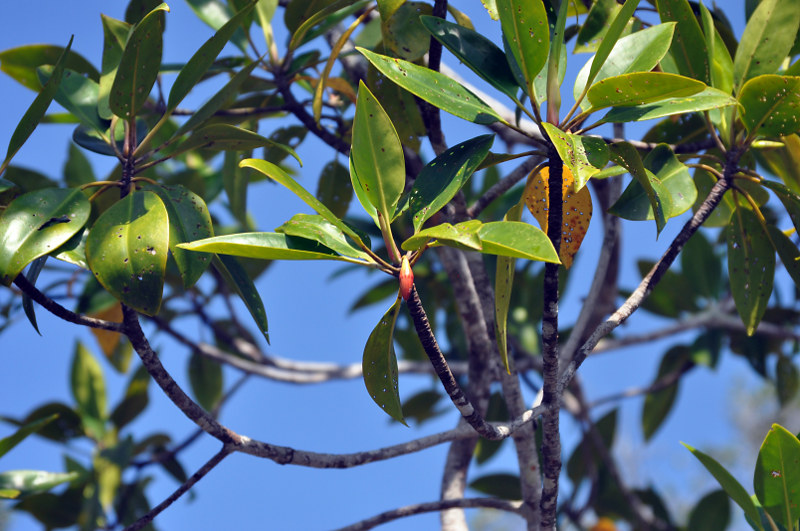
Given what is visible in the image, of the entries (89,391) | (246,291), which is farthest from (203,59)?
(89,391)

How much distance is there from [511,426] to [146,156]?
2.44ft

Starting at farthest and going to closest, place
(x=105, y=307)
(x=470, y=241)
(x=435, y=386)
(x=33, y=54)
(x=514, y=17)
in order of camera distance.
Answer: (x=435, y=386) < (x=105, y=307) < (x=33, y=54) < (x=514, y=17) < (x=470, y=241)

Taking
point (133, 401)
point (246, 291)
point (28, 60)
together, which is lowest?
point (246, 291)

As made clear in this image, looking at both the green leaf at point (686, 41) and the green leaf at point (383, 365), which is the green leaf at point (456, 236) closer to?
the green leaf at point (383, 365)

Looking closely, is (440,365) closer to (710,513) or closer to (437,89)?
(437,89)

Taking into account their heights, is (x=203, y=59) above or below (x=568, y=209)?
above

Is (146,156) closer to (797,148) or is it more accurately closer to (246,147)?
(246,147)

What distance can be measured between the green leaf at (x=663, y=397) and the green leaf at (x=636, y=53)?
1691 millimetres

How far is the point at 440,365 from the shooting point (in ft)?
2.38

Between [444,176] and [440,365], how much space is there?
242 mm

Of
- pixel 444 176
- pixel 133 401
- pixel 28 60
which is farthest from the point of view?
pixel 133 401

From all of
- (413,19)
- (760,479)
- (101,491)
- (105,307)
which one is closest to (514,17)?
(413,19)

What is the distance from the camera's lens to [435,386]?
2.48 meters

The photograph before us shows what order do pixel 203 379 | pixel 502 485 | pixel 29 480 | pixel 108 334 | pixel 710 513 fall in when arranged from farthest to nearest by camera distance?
1. pixel 203 379
2. pixel 502 485
3. pixel 108 334
4. pixel 710 513
5. pixel 29 480
